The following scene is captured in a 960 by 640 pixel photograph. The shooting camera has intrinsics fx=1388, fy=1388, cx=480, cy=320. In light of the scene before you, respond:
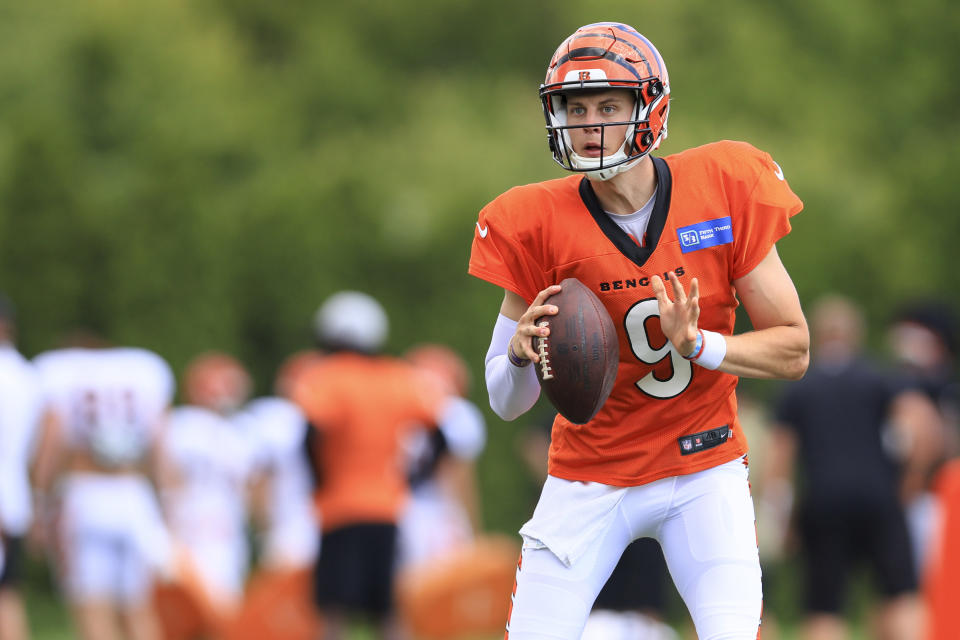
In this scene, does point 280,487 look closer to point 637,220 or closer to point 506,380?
point 506,380

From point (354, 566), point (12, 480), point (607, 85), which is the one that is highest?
point (607, 85)

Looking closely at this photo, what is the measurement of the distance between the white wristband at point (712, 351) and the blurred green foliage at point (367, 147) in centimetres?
777

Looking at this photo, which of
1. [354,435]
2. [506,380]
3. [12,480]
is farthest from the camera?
[354,435]

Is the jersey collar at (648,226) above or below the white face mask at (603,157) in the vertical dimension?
below

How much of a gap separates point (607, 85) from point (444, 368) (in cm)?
752

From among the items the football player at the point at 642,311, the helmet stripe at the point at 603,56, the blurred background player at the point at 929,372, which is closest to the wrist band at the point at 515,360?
the football player at the point at 642,311

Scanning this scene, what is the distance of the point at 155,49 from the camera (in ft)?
66.0

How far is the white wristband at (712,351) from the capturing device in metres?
3.66

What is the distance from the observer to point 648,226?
12.6 ft

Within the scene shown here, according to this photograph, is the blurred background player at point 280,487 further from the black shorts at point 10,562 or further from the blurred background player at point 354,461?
the black shorts at point 10,562

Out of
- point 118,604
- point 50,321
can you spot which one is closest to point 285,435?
point 118,604

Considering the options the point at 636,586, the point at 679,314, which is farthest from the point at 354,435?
the point at 679,314

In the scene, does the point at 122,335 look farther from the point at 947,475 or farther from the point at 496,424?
the point at 947,475

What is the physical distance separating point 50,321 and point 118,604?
511 cm
